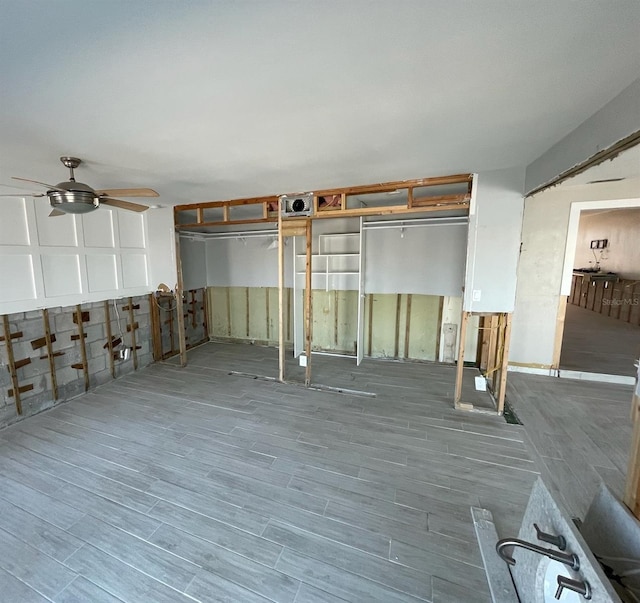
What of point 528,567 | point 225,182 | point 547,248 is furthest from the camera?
point 547,248

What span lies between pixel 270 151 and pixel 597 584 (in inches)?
113

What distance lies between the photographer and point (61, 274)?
350 cm

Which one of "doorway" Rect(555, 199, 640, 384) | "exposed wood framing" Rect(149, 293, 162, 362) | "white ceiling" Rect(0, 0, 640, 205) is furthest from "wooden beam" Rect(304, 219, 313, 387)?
"doorway" Rect(555, 199, 640, 384)

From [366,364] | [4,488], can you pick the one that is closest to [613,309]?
[366,364]

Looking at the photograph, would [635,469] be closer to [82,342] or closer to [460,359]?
[460,359]

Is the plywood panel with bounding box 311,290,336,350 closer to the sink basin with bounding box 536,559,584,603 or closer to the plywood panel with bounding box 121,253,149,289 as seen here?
the plywood panel with bounding box 121,253,149,289

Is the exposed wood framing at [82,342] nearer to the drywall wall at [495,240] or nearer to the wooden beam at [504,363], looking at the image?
the drywall wall at [495,240]

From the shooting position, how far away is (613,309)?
7.21 meters

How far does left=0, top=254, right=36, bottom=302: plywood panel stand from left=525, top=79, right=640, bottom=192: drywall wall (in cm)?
517

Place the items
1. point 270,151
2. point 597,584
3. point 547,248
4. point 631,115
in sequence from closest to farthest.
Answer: point 597,584
point 631,115
point 270,151
point 547,248

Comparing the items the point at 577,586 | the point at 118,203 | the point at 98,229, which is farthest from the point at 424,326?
the point at 98,229

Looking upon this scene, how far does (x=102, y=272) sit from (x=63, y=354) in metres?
1.16

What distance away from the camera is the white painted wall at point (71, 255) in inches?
120

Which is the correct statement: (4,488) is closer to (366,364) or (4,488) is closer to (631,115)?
(366,364)
